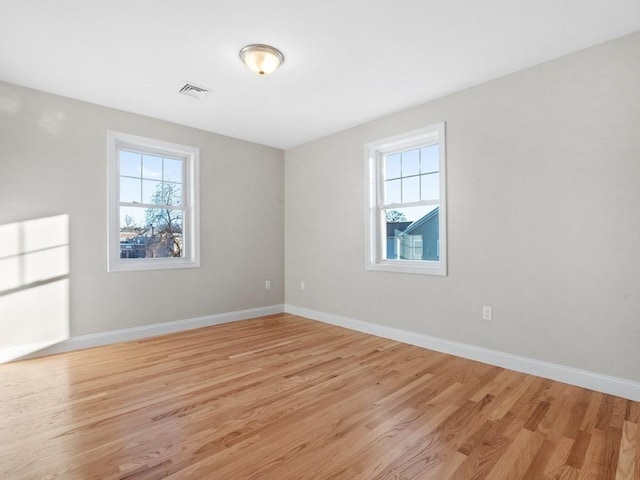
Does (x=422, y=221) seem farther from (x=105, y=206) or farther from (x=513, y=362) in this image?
(x=105, y=206)

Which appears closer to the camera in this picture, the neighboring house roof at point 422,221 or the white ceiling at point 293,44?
the white ceiling at point 293,44

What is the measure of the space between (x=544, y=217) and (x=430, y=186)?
1.13m

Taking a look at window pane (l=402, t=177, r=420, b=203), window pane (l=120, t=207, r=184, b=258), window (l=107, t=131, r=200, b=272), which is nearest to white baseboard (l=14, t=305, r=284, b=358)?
window (l=107, t=131, r=200, b=272)

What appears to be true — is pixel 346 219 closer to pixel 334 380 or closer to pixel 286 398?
pixel 334 380

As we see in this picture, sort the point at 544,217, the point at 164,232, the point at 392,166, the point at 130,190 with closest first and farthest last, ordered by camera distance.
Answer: the point at 544,217, the point at 130,190, the point at 392,166, the point at 164,232

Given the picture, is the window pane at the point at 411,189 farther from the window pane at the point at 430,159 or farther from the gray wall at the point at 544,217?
the gray wall at the point at 544,217

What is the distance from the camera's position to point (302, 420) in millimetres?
2027

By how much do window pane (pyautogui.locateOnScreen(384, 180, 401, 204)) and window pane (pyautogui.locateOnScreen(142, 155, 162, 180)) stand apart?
2736 mm

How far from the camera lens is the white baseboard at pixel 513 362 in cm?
234

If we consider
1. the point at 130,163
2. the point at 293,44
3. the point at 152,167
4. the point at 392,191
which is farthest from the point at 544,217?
the point at 130,163

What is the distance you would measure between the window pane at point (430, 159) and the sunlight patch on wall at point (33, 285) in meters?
3.67

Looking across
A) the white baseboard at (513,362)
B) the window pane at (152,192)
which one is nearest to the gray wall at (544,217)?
the white baseboard at (513,362)

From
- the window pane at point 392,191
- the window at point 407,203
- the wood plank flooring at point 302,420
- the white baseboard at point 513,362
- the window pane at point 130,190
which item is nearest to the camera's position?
the wood plank flooring at point 302,420

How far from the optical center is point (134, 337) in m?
3.72
